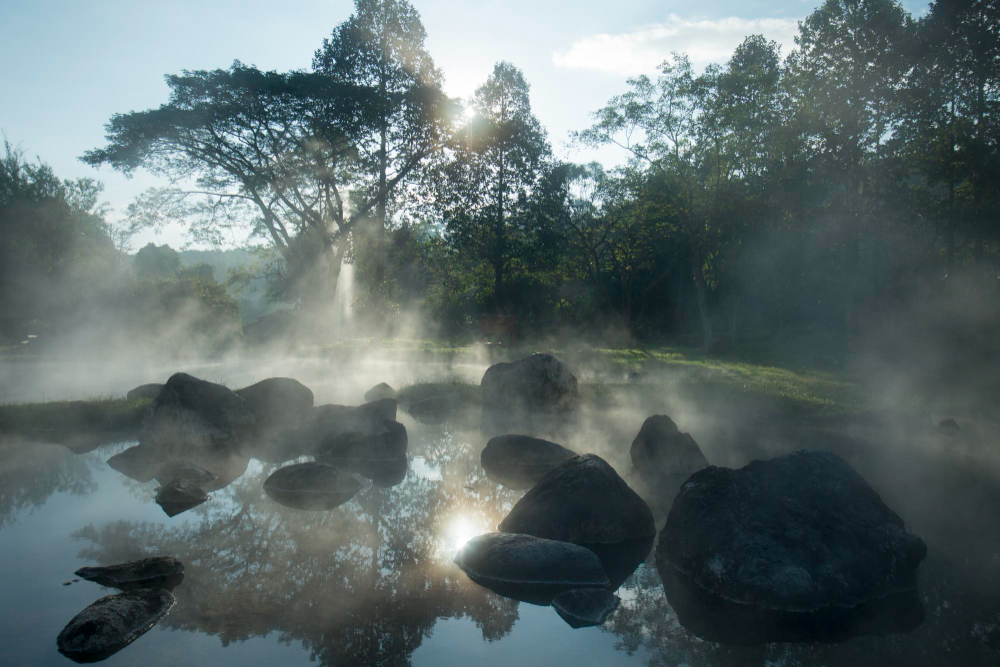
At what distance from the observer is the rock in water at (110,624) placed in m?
3.90

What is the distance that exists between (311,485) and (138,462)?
2814 mm

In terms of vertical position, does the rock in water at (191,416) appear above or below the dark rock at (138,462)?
above

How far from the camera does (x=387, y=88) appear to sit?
24.6 meters

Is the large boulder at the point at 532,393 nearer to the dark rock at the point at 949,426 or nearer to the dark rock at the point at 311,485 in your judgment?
the dark rock at the point at 311,485

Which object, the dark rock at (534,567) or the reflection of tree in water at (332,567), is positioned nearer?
the reflection of tree in water at (332,567)

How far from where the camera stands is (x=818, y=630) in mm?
4277

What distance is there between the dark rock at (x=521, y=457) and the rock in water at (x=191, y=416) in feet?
12.8

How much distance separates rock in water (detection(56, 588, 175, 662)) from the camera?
12.8ft

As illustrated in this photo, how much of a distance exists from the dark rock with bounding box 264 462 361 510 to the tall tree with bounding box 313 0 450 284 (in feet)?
60.3

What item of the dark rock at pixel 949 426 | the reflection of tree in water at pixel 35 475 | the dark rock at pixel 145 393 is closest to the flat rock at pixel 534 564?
the reflection of tree in water at pixel 35 475

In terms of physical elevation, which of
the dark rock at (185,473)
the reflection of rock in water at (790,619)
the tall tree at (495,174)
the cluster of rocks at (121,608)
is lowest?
the dark rock at (185,473)

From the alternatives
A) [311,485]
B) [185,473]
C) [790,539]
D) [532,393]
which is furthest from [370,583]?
[532,393]

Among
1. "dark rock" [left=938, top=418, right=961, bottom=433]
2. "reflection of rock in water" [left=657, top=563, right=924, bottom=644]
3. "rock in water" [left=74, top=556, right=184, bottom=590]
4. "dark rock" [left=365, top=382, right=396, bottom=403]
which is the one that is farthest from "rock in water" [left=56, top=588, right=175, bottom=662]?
"dark rock" [left=938, top=418, right=961, bottom=433]

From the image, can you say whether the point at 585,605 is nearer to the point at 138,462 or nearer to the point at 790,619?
the point at 790,619
